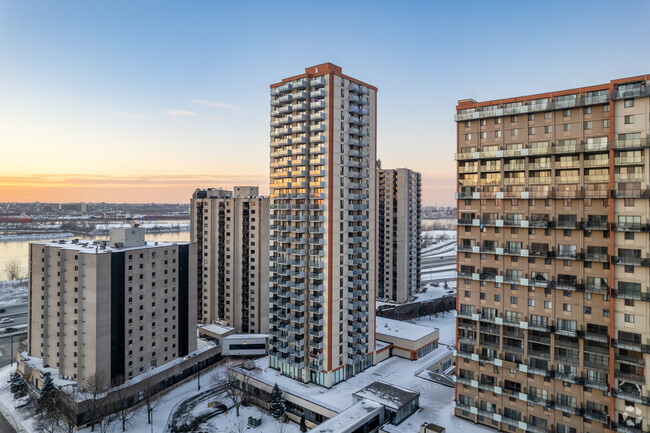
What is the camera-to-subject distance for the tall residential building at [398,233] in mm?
99000

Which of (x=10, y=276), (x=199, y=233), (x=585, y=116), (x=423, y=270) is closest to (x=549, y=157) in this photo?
(x=585, y=116)

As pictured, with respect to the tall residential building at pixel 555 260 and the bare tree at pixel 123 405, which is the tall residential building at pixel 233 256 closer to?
the bare tree at pixel 123 405

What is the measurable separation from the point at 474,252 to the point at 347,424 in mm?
22084

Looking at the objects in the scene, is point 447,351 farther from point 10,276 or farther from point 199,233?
point 10,276

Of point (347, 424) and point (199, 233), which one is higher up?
point (199, 233)

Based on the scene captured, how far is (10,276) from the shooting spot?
118 meters

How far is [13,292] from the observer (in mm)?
105875

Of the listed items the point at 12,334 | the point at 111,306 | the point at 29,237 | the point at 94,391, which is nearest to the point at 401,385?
the point at 94,391

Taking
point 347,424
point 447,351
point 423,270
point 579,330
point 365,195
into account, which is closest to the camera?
point 579,330

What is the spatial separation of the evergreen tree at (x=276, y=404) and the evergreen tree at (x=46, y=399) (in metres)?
25.7

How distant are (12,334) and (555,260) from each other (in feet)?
309

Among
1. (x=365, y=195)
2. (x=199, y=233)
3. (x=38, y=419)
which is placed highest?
(x=365, y=195)

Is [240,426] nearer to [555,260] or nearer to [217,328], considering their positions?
[217,328]


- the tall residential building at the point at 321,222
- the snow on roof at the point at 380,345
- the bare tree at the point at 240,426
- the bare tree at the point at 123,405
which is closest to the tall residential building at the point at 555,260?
the tall residential building at the point at 321,222
